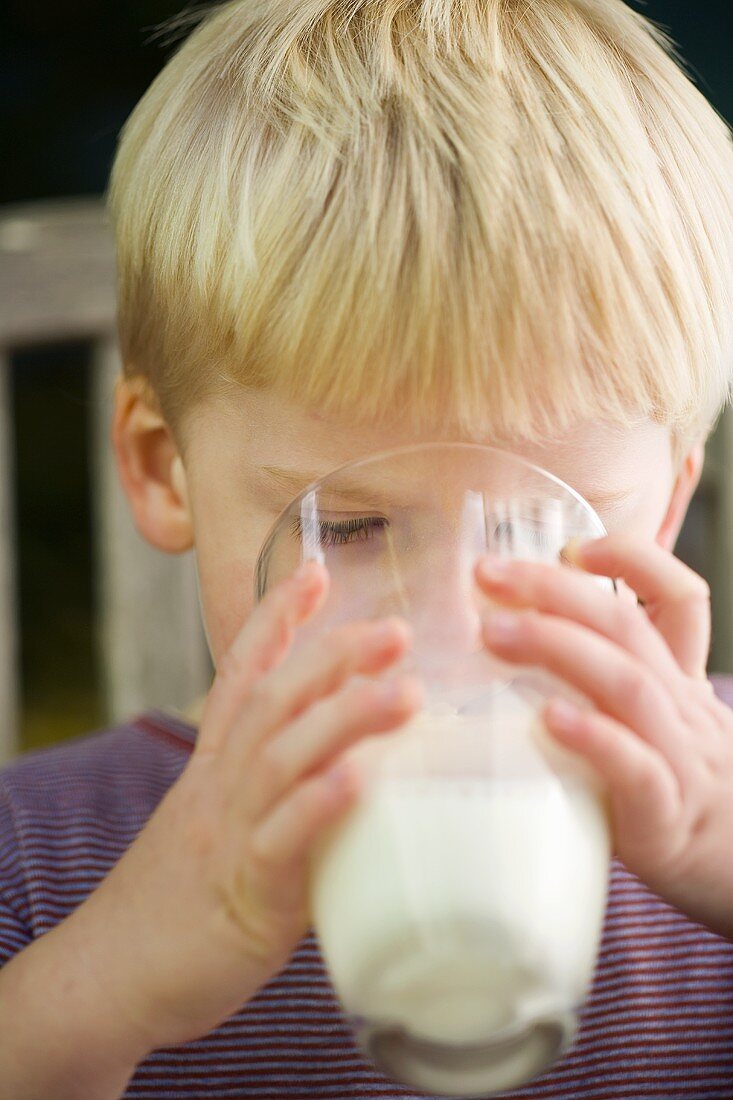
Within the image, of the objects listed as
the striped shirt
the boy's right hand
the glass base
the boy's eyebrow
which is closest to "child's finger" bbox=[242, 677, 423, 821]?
the boy's right hand

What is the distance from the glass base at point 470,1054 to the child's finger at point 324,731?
0.12 meters

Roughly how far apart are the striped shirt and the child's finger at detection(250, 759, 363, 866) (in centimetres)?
56

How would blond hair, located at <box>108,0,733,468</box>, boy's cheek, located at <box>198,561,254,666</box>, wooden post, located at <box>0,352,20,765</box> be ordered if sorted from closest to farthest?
blond hair, located at <box>108,0,733,468</box>, boy's cheek, located at <box>198,561,254,666</box>, wooden post, located at <box>0,352,20,765</box>

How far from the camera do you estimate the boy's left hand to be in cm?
63

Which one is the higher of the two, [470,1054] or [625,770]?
[625,770]

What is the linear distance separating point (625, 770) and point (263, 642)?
200 millimetres

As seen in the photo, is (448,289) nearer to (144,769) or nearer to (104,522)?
(144,769)

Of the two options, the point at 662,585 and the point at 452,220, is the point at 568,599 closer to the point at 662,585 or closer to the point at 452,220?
the point at 662,585

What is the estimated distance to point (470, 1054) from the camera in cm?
60

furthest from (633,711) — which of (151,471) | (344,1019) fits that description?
(151,471)

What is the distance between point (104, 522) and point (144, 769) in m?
0.48

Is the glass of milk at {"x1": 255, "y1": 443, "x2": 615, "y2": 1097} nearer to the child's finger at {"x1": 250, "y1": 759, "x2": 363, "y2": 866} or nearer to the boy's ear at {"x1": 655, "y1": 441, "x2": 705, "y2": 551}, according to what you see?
the child's finger at {"x1": 250, "y1": 759, "x2": 363, "y2": 866}

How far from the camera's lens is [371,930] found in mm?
576

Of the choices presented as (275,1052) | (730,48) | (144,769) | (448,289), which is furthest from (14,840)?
(730,48)
